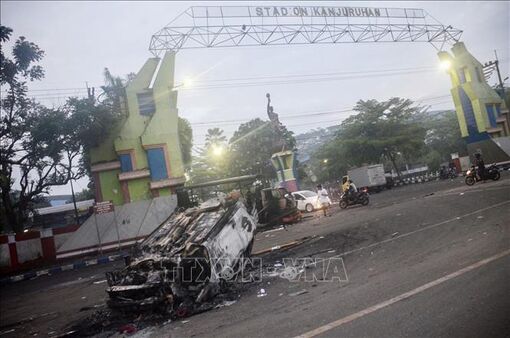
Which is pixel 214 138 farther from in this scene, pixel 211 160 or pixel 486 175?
pixel 486 175

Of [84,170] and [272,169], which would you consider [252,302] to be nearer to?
[272,169]

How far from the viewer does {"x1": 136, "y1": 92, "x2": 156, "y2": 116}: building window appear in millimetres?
19188

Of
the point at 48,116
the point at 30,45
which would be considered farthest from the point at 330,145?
the point at 30,45

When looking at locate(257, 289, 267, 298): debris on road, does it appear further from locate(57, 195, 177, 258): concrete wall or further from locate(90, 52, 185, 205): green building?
locate(90, 52, 185, 205): green building

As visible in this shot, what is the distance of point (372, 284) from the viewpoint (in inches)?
183

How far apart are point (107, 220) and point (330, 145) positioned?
2485 cm

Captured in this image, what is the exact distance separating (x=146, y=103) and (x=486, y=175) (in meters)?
18.2

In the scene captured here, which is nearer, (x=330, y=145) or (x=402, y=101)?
(x=402, y=101)

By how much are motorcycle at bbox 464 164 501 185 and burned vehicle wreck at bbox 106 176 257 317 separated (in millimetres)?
13265

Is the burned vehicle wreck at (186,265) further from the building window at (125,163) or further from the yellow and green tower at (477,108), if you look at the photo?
the yellow and green tower at (477,108)

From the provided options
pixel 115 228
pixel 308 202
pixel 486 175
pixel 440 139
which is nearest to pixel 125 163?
pixel 115 228

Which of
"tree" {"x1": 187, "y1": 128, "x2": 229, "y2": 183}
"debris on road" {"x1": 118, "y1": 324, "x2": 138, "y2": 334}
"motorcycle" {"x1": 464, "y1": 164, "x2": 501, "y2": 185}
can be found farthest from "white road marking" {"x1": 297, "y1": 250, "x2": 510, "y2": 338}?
"tree" {"x1": 187, "y1": 128, "x2": 229, "y2": 183}

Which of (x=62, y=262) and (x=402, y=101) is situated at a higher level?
(x=402, y=101)

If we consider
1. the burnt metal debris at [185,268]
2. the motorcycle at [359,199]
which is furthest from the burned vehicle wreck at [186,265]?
the motorcycle at [359,199]
